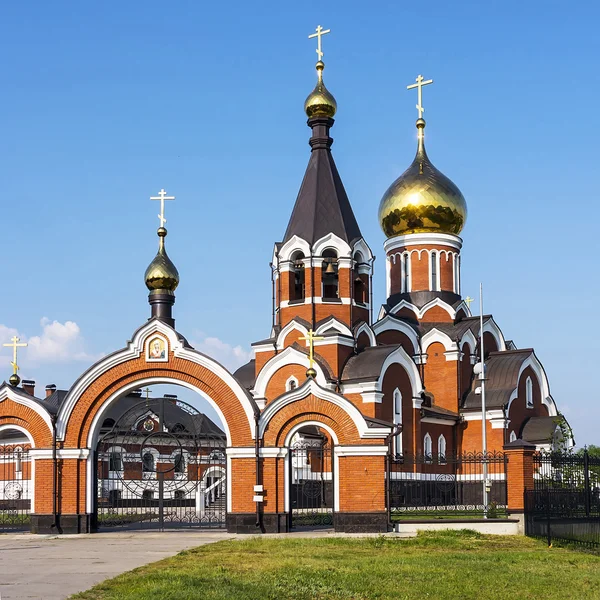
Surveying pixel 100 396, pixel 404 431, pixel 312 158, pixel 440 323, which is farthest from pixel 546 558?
pixel 440 323

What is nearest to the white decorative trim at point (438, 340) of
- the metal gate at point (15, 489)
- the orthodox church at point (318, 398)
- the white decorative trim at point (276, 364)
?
the orthodox church at point (318, 398)

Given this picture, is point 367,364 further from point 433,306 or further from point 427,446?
point 433,306

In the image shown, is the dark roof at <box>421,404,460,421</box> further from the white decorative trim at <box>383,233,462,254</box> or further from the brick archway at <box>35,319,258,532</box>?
the brick archway at <box>35,319,258,532</box>

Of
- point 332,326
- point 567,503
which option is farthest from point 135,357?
point 332,326

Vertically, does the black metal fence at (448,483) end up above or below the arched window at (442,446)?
below

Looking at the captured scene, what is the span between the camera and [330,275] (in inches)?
1007

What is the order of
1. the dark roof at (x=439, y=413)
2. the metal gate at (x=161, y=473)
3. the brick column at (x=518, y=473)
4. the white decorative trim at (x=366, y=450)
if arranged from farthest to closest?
the dark roof at (x=439, y=413) → the metal gate at (x=161, y=473) → the white decorative trim at (x=366, y=450) → the brick column at (x=518, y=473)

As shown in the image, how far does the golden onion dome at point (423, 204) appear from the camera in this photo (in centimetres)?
3019

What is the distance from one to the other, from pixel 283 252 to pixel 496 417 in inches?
323

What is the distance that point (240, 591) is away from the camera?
8.79 meters

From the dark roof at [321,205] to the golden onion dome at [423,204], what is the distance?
180 inches

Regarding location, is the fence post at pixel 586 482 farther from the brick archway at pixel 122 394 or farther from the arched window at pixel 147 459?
the arched window at pixel 147 459

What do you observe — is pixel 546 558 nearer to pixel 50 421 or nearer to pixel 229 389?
pixel 229 389

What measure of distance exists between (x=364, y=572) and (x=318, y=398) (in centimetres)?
621
